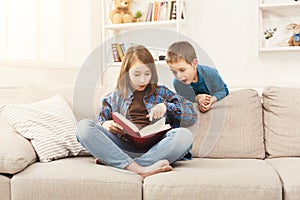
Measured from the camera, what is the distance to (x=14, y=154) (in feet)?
6.38

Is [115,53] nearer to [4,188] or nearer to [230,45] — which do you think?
[230,45]

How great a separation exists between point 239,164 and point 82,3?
2.14 metres

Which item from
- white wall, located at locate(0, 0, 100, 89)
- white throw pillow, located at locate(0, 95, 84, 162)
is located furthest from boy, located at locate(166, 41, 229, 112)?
white wall, located at locate(0, 0, 100, 89)

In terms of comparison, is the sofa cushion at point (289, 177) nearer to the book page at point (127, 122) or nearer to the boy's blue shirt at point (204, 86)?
the boy's blue shirt at point (204, 86)

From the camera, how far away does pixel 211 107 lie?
2.36 metres

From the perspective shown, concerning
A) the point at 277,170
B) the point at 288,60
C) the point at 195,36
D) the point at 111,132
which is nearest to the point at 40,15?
the point at 195,36

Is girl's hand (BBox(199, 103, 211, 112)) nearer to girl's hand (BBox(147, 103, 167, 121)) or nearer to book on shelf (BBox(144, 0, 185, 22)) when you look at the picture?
girl's hand (BBox(147, 103, 167, 121))

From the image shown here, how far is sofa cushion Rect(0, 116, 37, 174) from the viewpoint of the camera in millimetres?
1928

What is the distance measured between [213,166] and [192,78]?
0.42 metres

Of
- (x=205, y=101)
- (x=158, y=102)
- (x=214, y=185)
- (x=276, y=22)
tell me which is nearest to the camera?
(x=214, y=185)

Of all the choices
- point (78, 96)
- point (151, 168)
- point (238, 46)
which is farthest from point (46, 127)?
point (238, 46)

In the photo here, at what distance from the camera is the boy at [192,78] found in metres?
2.01

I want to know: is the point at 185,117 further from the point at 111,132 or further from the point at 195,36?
the point at 195,36

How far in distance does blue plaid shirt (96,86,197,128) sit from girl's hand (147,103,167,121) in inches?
0.7
